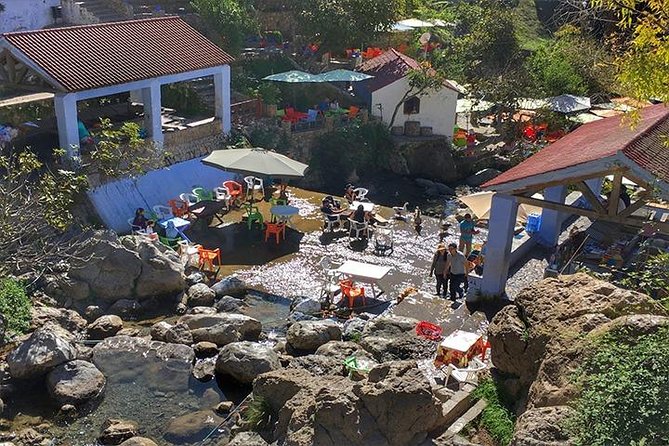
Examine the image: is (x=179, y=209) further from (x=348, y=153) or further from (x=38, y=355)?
(x=348, y=153)

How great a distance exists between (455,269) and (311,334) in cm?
426

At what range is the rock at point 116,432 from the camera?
47.3 ft

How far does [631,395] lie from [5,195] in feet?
45.3

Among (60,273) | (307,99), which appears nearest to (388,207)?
(307,99)

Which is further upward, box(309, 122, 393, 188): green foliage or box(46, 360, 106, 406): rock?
box(46, 360, 106, 406): rock

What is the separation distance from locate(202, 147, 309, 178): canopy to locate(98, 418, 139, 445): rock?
10.5m

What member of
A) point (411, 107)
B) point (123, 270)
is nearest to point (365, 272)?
point (123, 270)

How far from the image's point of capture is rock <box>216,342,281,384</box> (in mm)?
16344

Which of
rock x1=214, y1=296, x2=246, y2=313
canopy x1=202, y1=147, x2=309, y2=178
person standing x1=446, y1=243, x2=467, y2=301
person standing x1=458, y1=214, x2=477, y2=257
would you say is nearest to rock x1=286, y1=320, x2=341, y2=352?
rock x1=214, y1=296, x2=246, y2=313

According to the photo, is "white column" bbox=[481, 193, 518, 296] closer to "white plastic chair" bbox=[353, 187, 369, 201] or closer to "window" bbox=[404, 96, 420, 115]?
"white plastic chair" bbox=[353, 187, 369, 201]

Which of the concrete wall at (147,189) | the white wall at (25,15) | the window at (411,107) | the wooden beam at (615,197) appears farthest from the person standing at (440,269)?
the white wall at (25,15)

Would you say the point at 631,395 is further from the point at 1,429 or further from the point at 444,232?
the point at 444,232

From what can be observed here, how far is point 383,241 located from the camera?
2362 centimetres

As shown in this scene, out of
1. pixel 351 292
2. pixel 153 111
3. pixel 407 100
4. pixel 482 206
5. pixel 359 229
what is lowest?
pixel 359 229
